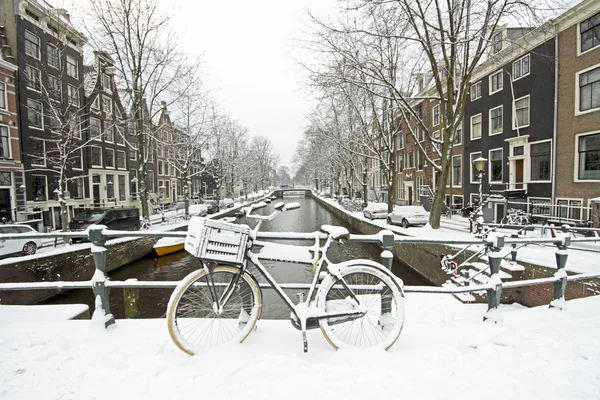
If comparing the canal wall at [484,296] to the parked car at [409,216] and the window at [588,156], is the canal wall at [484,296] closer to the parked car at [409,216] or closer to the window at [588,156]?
the parked car at [409,216]

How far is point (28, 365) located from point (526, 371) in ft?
12.2

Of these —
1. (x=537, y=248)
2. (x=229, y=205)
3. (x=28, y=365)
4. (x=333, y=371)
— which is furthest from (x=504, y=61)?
(x=229, y=205)

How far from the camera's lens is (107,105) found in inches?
1038

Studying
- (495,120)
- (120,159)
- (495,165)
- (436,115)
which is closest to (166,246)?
(120,159)

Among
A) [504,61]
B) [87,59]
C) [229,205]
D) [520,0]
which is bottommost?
[229,205]

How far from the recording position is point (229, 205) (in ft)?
113

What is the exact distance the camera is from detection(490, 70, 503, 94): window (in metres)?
17.2

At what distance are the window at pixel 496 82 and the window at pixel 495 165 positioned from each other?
3.65 meters

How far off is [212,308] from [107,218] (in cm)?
1391

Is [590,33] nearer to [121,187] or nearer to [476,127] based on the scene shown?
[476,127]

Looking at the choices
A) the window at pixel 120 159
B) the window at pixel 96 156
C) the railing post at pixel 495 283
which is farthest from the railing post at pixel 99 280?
the window at pixel 120 159

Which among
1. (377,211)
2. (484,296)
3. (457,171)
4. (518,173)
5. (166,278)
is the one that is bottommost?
(166,278)

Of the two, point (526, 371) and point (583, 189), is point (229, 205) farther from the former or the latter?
point (526, 371)

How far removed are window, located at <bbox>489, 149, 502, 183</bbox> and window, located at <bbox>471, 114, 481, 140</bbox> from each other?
78.1 inches
